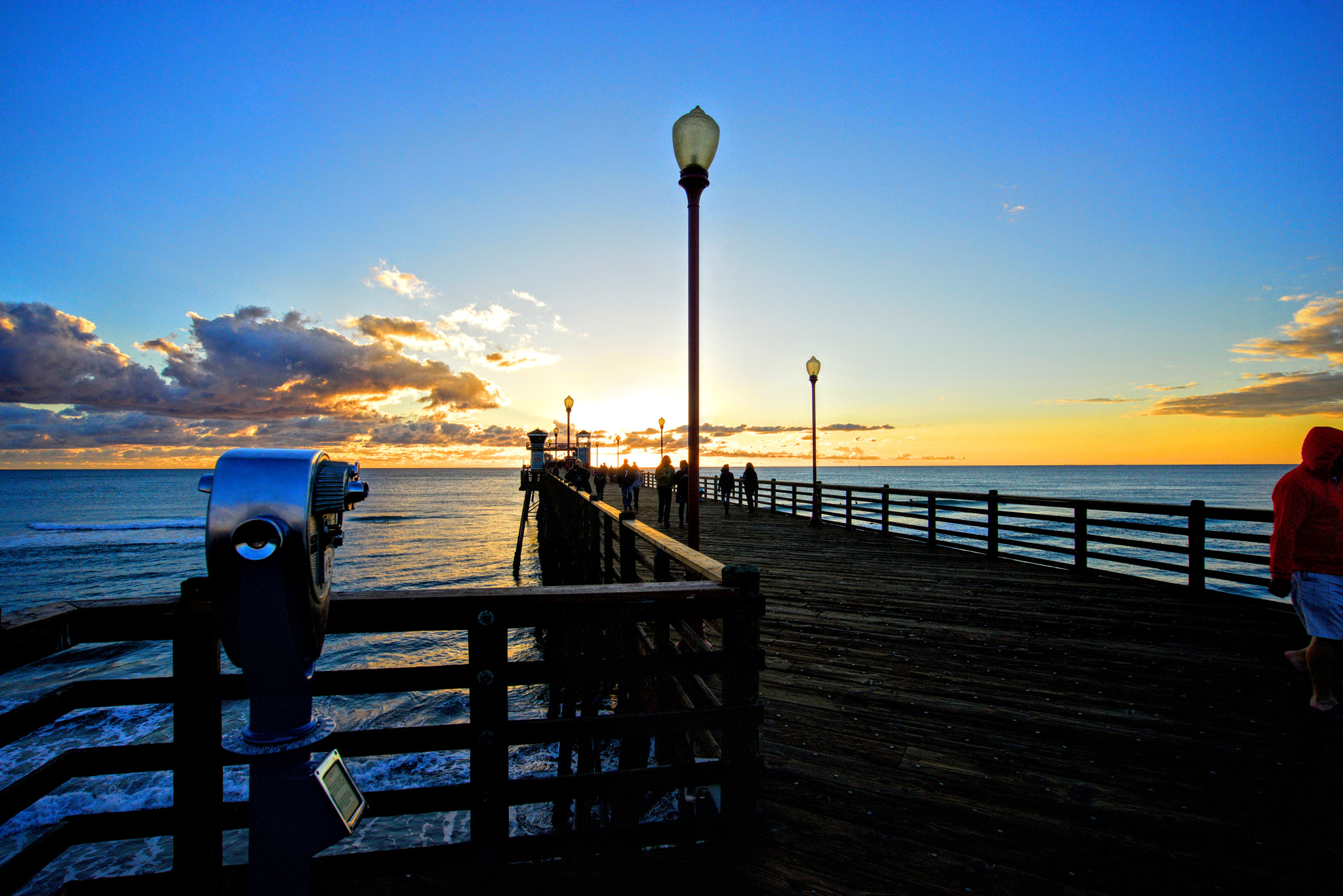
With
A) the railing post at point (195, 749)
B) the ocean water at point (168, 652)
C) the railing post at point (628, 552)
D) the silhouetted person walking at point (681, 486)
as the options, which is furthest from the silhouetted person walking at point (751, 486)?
the railing post at point (195, 749)

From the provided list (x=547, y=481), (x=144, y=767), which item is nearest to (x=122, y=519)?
(x=547, y=481)

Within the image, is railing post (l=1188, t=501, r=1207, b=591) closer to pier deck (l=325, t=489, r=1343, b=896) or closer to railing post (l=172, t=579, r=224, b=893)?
pier deck (l=325, t=489, r=1343, b=896)

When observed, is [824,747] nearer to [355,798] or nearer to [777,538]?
[355,798]

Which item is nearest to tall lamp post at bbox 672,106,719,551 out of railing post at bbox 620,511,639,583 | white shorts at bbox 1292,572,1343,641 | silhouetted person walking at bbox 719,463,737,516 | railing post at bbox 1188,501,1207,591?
railing post at bbox 620,511,639,583

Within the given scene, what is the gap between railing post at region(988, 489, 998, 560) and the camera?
31.2 ft

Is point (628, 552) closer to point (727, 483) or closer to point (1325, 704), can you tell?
point (1325, 704)

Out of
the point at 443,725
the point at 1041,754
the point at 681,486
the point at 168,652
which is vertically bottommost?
the point at 168,652

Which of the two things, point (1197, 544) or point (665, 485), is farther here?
point (665, 485)

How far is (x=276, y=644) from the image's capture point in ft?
5.09

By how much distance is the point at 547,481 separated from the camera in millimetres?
26969

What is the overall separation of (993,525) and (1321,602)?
6065mm

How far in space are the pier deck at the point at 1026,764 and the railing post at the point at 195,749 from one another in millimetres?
699

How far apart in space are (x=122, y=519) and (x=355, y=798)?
6452 centimetres

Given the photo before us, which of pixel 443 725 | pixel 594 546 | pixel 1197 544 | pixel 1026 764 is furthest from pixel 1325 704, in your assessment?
pixel 594 546
